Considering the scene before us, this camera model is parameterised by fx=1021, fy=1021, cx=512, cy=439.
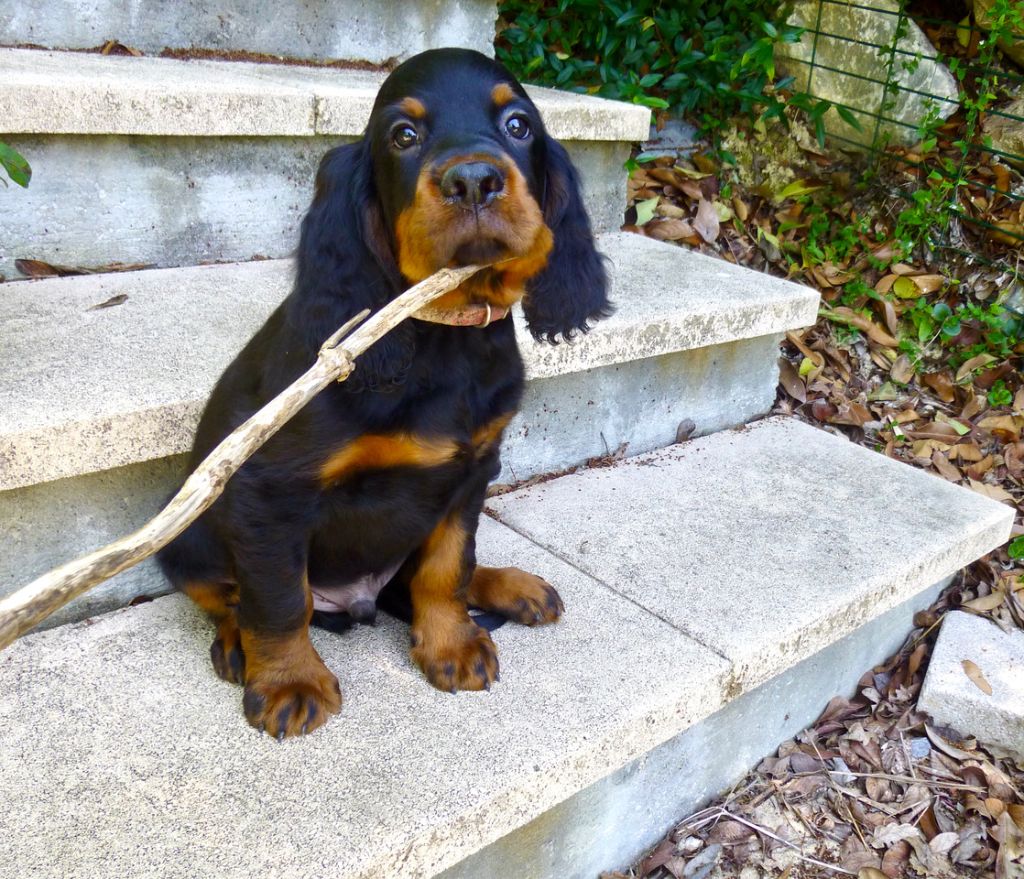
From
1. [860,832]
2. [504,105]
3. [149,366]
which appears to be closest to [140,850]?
[149,366]

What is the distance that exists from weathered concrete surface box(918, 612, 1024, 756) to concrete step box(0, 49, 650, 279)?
1.77 metres

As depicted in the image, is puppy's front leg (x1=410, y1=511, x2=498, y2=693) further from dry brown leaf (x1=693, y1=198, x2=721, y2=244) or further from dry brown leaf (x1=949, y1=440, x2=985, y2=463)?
dry brown leaf (x1=693, y1=198, x2=721, y2=244)

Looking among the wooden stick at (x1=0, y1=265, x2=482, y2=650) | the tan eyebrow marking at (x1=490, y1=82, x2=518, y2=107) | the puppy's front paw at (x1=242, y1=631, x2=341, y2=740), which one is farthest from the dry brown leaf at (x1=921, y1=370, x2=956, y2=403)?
the puppy's front paw at (x1=242, y1=631, x2=341, y2=740)

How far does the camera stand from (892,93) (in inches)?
141

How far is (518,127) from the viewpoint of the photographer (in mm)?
1728

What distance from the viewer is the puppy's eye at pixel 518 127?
5.61ft

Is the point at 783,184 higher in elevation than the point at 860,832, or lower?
higher

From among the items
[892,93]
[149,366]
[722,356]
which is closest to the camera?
[149,366]

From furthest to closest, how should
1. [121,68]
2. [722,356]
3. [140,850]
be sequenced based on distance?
[722,356]
[121,68]
[140,850]

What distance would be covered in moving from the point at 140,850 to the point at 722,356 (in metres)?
2.06

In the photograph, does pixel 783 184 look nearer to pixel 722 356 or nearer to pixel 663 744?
pixel 722 356

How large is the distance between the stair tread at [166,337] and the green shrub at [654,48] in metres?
0.91

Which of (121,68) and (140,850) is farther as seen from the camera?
(121,68)

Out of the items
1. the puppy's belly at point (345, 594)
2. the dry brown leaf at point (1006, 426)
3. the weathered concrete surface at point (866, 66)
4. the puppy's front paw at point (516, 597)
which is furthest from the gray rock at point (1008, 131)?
the puppy's belly at point (345, 594)
